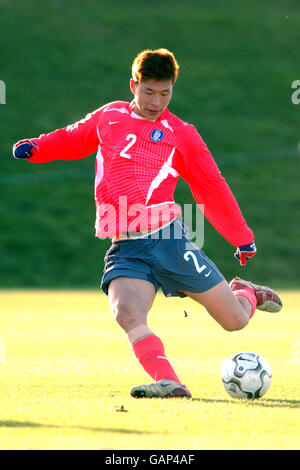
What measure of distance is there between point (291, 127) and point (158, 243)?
28.8 meters

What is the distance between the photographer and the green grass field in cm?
479

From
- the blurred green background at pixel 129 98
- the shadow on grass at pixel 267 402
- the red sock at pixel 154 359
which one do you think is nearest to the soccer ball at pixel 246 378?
the shadow on grass at pixel 267 402

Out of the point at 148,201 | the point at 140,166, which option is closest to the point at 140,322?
the point at 148,201

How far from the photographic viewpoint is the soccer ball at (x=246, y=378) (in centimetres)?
662

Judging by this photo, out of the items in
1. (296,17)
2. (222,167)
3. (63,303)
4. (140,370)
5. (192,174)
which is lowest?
(140,370)

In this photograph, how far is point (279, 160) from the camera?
32.6 metres

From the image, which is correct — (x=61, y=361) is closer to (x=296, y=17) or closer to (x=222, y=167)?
(x=222, y=167)

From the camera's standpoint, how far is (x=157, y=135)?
7074 mm

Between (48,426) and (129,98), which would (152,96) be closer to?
(48,426)

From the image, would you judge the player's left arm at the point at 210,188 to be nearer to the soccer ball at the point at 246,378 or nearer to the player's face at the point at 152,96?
the player's face at the point at 152,96

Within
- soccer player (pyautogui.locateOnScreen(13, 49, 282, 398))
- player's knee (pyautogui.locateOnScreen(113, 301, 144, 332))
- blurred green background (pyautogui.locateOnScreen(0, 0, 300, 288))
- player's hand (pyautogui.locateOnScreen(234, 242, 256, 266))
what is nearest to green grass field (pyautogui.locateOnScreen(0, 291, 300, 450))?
player's knee (pyautogui.locateOnScreen(113, 301, 144, 332))

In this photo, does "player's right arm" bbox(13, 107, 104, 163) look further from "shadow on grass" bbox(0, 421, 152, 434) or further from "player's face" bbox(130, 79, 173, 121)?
"shadow on grass" bbox(0, 421, 152, 434)
